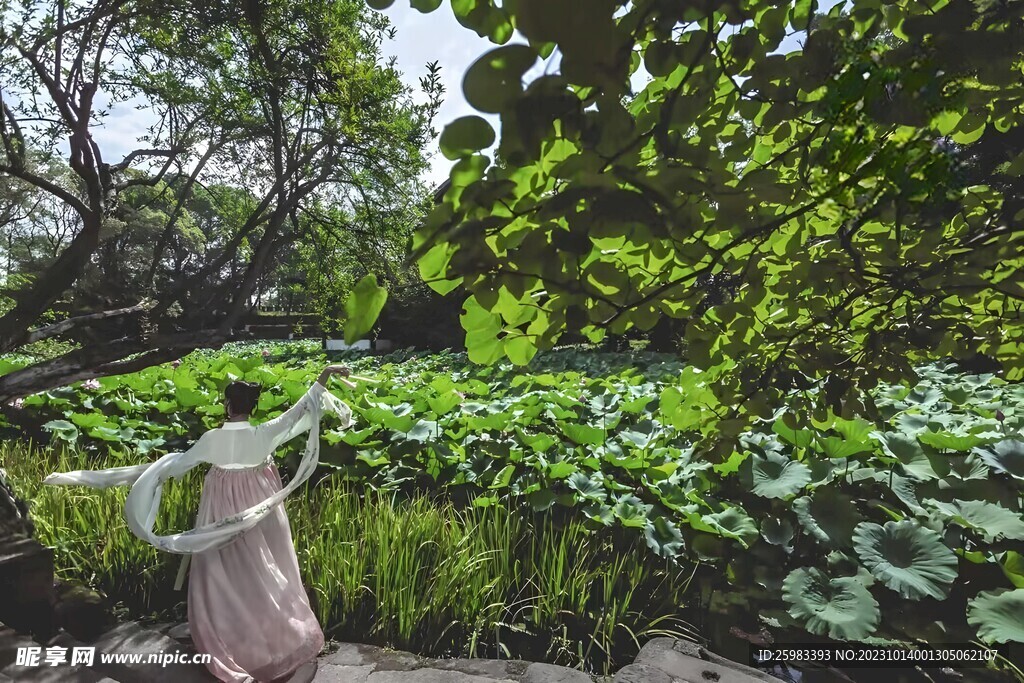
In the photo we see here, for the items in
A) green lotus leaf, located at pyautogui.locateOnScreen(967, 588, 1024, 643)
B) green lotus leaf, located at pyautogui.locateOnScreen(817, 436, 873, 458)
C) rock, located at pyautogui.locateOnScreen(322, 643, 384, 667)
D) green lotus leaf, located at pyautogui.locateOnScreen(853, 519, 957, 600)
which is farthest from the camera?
green lotus leaf, located at pyautogui.locateOnScreen(817, 436, 873, 458)

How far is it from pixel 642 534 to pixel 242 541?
1.95m

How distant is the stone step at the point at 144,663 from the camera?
2.59 meters

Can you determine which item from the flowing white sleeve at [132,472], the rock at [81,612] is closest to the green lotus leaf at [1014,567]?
the flowing white sleeve at [132,472]

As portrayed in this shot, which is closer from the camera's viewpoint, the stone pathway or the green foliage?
the green foliage

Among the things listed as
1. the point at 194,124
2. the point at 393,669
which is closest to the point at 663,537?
the point at 393,669

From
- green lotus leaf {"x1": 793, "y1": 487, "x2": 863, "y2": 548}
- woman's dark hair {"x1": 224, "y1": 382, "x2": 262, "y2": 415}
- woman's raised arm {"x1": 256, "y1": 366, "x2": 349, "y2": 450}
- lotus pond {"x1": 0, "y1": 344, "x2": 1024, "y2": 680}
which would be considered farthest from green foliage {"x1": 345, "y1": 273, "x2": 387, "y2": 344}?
green lotus leaf {"x1": 793, "y1": 487, "x2": 863, "y2": 548}

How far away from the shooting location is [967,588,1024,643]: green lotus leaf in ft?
7.03

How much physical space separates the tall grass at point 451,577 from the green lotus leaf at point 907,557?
851 mm

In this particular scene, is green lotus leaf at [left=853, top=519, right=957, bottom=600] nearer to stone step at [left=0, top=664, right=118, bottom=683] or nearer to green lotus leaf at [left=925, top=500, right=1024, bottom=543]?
green lotus leaf at [left=925, top=500, right=1024, bottom=543]

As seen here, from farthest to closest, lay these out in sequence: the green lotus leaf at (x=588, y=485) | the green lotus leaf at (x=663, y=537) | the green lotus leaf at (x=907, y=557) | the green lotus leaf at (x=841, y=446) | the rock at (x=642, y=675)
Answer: the green lotus leaf at (x=588, y=485), the green lotus leaf at (x=841, y=446), the green lotus leaf at (x=663, y=537), the green lotus leaf at (x=907, y=557), the rock at (x=642, y=675)

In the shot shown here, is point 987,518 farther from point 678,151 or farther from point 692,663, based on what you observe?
point 678,151

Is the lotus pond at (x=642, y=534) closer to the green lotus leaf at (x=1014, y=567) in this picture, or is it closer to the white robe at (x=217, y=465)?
the green lotus leaf at (x=1014, y=567)

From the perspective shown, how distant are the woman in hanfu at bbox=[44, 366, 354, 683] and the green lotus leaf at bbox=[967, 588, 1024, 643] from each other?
269cm

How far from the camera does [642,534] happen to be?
9.91 ft
